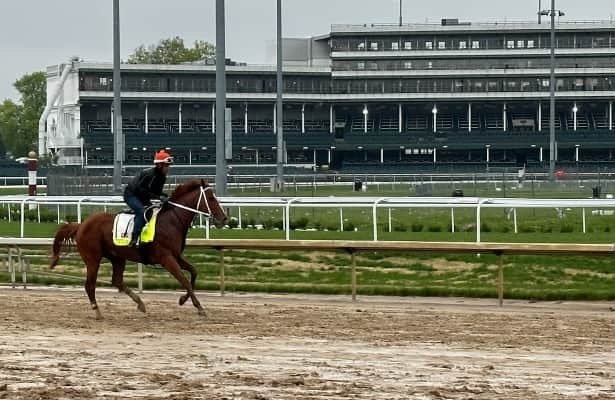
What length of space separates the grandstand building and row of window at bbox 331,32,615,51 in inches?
2.6

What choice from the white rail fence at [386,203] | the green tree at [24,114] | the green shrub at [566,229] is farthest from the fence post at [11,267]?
the green tree at [24,114]

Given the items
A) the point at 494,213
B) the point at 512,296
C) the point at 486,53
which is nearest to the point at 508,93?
the point at 486,53

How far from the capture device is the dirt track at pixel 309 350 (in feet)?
29.9

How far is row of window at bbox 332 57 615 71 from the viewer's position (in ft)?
283

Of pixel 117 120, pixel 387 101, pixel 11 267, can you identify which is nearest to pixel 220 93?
pixel 11 267

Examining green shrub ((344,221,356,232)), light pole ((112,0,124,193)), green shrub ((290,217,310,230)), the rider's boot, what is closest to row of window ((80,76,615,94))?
light pole ((112,0,124,193))

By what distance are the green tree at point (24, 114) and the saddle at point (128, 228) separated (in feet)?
317

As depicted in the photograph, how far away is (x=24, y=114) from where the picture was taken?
366 ft

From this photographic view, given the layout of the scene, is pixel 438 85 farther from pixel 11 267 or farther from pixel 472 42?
pixel 11 267

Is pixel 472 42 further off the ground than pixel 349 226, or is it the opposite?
pixel 472 42

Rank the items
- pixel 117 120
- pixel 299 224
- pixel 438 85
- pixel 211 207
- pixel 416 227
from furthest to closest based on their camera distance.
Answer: pixel 438 85, pixel 117 120, pixel 299 224, pixel 416 227, pixel 211 207

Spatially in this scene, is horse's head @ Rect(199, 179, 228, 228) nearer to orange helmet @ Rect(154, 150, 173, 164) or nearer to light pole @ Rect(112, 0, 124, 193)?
orange helmet @ Rect(154, 150, 173, 164)

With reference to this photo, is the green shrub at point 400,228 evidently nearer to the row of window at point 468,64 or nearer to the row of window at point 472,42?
the row of window at point 468,64

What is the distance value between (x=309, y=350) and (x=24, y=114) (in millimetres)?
103475
